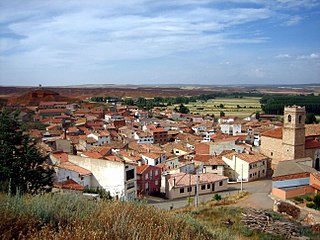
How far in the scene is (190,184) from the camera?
2570cm

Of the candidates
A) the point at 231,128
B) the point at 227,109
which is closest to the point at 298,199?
the point at 231,128

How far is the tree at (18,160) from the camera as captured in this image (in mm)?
15294

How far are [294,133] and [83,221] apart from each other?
30.4 metres

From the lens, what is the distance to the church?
32.1 metres

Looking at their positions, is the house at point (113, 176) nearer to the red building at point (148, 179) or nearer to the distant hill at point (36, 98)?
the red building at point (148, 179)

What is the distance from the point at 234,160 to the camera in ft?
102

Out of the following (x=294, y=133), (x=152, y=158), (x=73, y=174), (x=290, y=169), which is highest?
(x=294, y=133)

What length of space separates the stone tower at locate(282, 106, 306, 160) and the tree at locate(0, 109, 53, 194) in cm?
2436

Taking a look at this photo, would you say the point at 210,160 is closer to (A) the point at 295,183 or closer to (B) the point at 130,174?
(A) the point at 295,183

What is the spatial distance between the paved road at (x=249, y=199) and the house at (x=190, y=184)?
2.10ft

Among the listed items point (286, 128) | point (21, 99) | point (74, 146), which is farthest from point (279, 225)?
point (21, 99)

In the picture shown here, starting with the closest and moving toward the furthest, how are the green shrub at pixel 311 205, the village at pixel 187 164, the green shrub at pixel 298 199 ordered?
Result: the green shrub at pixel 311 205 → the green shrub at pixel 298 199 → the village at pixel 187 164

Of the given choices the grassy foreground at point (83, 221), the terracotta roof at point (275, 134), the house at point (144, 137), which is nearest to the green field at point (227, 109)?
the house at point (144, 137)

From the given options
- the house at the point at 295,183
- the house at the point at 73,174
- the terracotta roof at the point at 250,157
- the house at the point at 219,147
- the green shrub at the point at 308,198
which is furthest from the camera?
the house at the point at 219,147
